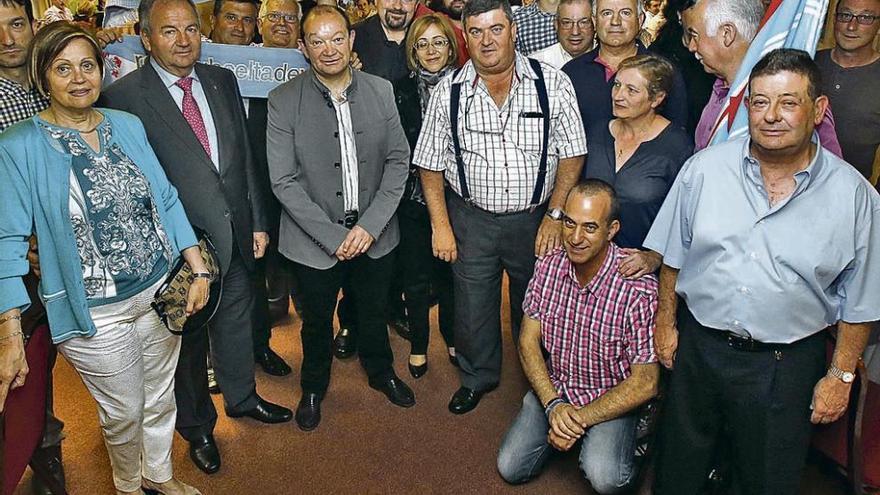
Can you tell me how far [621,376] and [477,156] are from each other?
1.00m

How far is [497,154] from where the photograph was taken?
2660 mm

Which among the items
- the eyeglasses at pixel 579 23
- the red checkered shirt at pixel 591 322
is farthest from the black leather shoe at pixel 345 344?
the eyeglasses at pixel 579 23

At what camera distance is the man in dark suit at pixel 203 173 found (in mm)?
2369

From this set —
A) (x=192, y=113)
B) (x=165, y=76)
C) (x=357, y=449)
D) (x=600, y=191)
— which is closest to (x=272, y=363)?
(x=357, y=449)

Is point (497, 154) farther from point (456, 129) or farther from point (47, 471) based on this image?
point (47, 471)

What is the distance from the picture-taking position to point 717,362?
2002mm

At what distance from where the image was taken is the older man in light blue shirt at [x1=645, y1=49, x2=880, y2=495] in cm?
179

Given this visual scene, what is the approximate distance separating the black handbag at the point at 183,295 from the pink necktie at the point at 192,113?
1.16ft

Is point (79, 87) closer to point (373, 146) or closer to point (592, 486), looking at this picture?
point (373, 146)

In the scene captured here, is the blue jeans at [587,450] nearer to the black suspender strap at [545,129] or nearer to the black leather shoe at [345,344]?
the black suspender strap at [545,129]

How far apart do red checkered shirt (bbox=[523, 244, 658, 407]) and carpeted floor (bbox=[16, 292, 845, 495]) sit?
1.40 ft

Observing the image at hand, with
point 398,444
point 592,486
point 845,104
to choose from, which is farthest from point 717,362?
point 845,104

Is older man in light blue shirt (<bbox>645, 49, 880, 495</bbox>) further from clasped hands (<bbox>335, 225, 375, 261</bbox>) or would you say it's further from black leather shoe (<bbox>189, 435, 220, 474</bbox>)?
black leather shoe (<bbox>189, 435, 220, 474</bbox>)

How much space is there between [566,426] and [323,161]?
136 cm
